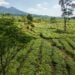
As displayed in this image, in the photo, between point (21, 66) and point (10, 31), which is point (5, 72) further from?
point (10, 31)

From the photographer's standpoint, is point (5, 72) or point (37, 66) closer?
point (5, 72)

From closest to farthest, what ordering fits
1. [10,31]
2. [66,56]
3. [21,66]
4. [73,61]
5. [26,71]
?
1. [10,31]
2. [26,71]
3. [21,66]
4. [73,61]
5. [66,56]

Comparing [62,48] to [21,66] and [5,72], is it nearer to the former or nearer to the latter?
[21,66]

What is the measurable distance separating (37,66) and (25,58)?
5.84 meters

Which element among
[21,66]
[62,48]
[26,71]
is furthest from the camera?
[62,48]

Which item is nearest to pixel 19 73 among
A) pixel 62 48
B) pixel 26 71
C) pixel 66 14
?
pixel 26 71

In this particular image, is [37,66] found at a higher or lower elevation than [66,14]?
lower

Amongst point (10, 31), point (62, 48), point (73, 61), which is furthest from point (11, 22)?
point (62, 48)

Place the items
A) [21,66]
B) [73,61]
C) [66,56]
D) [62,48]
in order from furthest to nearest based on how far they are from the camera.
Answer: [62,48], [66,56], [73,61], [21,66]

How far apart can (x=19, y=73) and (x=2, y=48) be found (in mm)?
5141

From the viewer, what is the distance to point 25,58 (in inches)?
1880

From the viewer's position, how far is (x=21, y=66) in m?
42.5

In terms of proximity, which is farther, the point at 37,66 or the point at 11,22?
the point at 37,66

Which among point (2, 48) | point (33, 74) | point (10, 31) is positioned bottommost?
point (33, 74)
